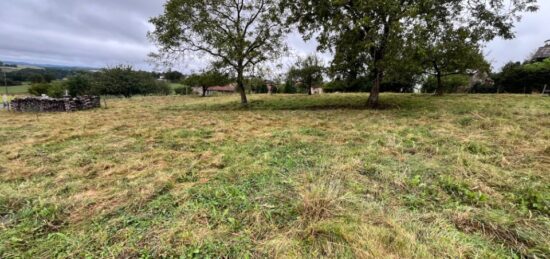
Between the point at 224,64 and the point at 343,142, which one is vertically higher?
the point at 224,64

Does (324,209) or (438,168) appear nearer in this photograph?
(324,209)

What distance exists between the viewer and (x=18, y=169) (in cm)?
359

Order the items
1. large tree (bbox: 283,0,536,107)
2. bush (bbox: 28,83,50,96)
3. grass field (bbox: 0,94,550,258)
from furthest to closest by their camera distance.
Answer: bush (bbox: 28,83,50,96)
large tree (bbox: 283,0,536,107)
grass field (bbox: 0,94,550,258)

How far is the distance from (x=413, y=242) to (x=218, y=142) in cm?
406

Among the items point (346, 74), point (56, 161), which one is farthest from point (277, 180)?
point (346, 74)

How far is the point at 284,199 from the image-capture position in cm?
251

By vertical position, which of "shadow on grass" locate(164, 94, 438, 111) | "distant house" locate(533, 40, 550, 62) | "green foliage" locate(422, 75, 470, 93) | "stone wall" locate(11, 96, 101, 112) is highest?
"distant house" locate(533, 40, 550, 62)

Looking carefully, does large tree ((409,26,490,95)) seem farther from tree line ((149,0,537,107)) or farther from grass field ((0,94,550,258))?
grass field ((0,94,550,258))

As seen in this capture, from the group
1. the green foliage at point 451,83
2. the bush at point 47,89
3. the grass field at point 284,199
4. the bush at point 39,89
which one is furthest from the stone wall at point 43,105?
the bush at point 39,89

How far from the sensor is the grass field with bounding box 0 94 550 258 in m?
1.85

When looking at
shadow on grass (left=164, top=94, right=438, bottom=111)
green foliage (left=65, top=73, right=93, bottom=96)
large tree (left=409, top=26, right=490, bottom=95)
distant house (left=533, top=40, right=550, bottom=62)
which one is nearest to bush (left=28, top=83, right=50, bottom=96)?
green foliage (left=65, top=73, right=93, bottom=96)

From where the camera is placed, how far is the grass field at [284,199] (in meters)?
1.85

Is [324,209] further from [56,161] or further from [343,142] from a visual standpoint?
[56,161]

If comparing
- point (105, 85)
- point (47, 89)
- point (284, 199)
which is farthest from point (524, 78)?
point (47, 89)
